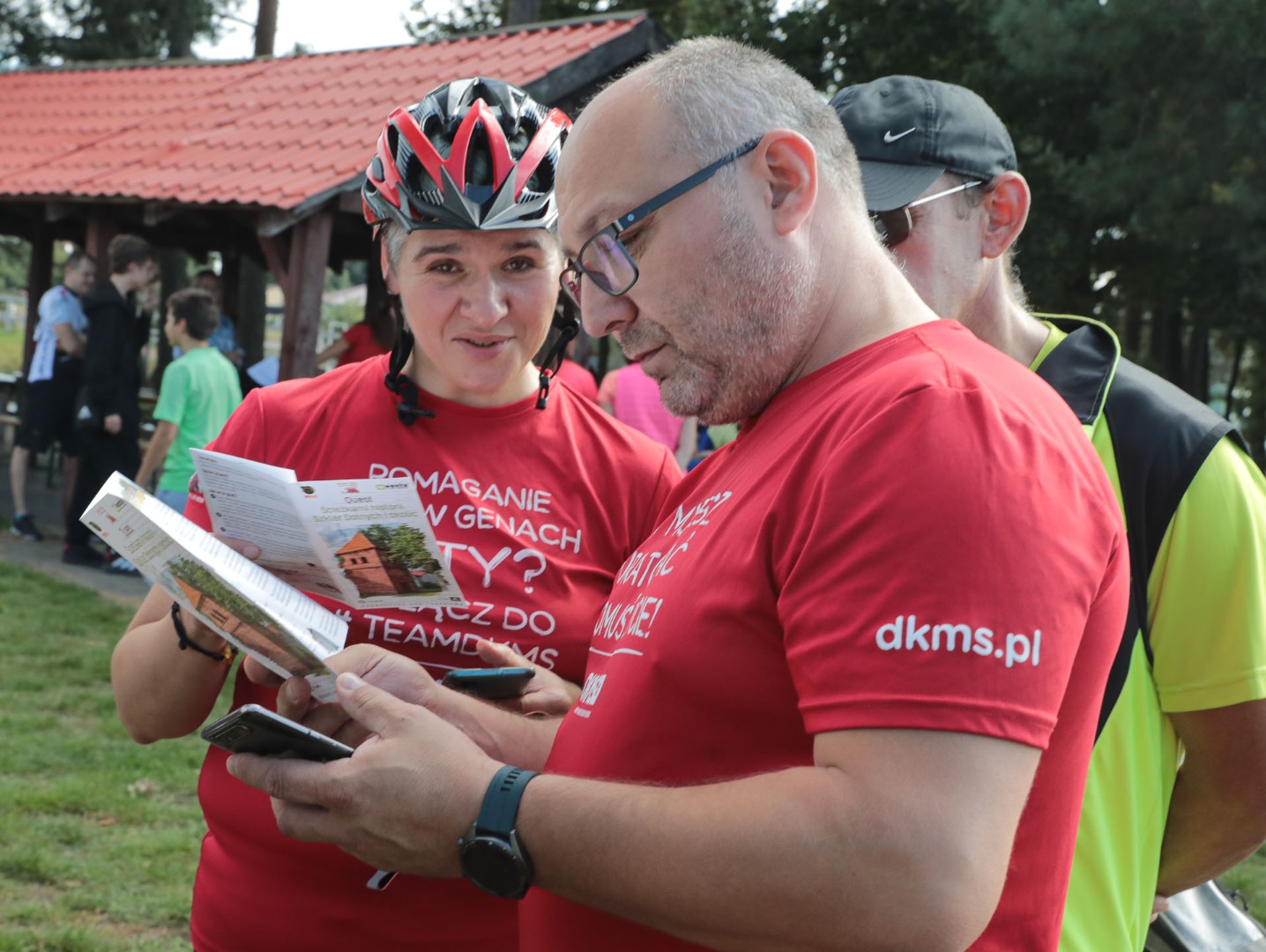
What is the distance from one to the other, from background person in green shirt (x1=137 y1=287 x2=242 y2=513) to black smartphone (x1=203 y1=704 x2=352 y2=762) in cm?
723

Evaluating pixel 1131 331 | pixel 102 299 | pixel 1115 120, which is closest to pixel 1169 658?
pixel 102 299

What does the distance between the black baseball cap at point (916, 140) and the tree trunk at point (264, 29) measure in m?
19.7

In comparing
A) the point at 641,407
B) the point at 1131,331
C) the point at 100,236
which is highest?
the point at 100,236

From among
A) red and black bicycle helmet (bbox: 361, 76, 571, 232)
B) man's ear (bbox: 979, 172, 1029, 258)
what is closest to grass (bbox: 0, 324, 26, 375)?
red and black bicycle helmet (bbox: 361, 76, 571, 232)

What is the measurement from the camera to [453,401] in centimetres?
241

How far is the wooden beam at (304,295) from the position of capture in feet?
32.2

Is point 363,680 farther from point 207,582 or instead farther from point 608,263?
point 608,263

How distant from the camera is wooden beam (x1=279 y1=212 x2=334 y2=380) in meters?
9.82

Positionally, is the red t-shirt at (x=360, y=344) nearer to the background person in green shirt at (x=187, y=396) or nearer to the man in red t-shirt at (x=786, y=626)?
the background person in green shirt at (x=187, y=396)

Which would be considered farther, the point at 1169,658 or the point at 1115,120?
the point at 1115,120

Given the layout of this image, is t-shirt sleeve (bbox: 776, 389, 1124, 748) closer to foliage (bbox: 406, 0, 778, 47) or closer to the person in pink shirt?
the person in pink shirt

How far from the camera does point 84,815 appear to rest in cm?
543

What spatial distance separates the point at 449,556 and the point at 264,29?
20037mm

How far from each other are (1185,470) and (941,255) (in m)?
0.63
